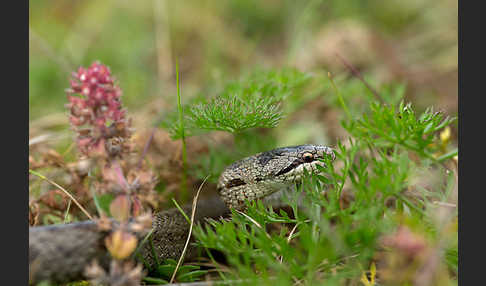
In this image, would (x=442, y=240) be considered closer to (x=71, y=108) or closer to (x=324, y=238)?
(x=324, y=238)

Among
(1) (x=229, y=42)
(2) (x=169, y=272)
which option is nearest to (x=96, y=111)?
(2) (x=169, y=272)

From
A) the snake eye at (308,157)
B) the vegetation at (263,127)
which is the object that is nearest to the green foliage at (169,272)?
the vegetation at (263,127)

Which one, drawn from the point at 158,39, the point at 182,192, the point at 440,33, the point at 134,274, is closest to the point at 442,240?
the point at 134,274

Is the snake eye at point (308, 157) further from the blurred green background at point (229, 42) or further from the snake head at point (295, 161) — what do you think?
the blurred green background at point (229, 42)

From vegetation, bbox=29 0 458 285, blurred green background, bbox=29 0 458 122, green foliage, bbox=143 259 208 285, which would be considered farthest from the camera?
blurred green background, bbox=29 0 458 122

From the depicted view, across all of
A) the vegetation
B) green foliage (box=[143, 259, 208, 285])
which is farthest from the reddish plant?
green foliage (box=[143, 259, 208, 285])

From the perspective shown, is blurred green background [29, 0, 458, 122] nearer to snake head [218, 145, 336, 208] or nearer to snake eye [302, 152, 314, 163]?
snake head [218, 145, 336, 208]
